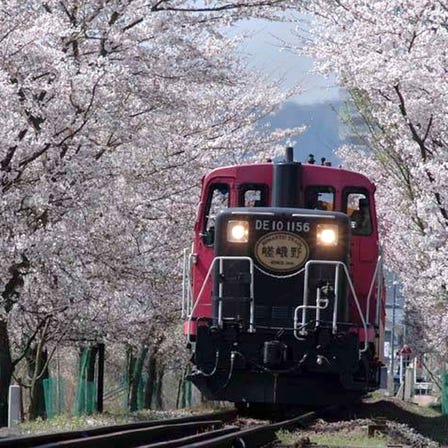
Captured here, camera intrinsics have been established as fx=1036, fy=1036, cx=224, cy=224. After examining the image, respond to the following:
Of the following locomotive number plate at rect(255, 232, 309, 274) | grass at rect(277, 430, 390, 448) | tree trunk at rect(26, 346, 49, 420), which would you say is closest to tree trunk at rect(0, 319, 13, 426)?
tree trunk at rect(26, 346, 49, 420)

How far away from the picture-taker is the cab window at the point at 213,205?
44.2ft

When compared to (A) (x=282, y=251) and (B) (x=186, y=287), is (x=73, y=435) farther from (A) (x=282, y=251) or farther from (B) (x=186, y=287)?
(A) (x=282, y=251)

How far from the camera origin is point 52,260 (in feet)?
45.9

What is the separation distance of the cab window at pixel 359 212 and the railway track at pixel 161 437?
2.71 metres

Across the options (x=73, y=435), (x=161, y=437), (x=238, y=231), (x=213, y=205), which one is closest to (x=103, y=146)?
(x=213, y=205)

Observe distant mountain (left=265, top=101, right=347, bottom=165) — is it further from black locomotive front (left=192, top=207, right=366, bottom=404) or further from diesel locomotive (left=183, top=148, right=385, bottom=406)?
black locomotive front (left=192, top=207, right=366, bottom=404)

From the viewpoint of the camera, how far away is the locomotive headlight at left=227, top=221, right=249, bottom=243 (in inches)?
502

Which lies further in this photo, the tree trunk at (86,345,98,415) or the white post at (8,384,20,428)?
the tree trunk at (86,345,98,415)

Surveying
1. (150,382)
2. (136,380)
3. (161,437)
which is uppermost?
(161,437)

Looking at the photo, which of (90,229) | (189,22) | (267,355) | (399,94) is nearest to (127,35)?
(189,22)

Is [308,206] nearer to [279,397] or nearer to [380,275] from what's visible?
[380,275]

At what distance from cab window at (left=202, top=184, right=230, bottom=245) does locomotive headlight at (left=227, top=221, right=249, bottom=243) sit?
1.89ft

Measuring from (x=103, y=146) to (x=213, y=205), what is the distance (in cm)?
240

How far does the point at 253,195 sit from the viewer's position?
539 inches
